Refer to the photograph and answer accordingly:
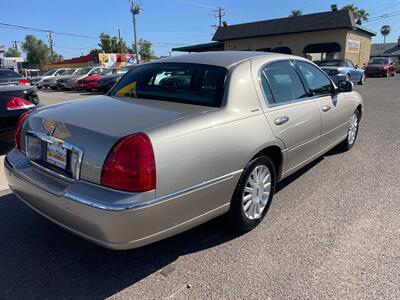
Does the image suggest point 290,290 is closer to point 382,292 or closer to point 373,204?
point 382,292

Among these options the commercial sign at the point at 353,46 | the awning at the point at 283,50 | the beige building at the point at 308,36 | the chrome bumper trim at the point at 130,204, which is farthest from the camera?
the awning at the point at 283,50

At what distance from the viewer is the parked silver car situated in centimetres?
230

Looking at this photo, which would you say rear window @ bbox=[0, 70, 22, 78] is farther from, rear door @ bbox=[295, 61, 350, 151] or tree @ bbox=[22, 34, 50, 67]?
tree @ bbox=[22, 34, 50, 67]

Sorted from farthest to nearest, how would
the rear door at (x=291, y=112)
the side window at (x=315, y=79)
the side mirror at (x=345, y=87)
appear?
1. the side mirror at (x=345, y=87)
2. the side window at (x=315, y=79)
3. the rear door at (x=291, y=112)

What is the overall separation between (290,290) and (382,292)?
2.06 ft

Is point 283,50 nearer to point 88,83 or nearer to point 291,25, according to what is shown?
point 291,25

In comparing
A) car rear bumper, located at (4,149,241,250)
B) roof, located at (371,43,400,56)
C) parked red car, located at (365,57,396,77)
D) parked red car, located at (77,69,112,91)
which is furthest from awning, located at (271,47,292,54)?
roof, located at (371,43,400,56)

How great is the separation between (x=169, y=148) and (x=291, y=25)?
103 ft

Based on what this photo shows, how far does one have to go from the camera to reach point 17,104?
571 cm

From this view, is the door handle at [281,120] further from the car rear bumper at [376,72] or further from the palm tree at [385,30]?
the palm tree at [385,30]

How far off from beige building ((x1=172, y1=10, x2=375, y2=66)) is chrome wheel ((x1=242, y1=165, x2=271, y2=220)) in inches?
1099

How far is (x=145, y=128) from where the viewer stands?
2418 mm

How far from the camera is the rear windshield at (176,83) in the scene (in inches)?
123

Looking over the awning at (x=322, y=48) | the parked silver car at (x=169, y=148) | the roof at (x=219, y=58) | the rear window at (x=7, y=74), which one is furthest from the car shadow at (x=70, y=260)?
the awning at (x=322, y=48)
